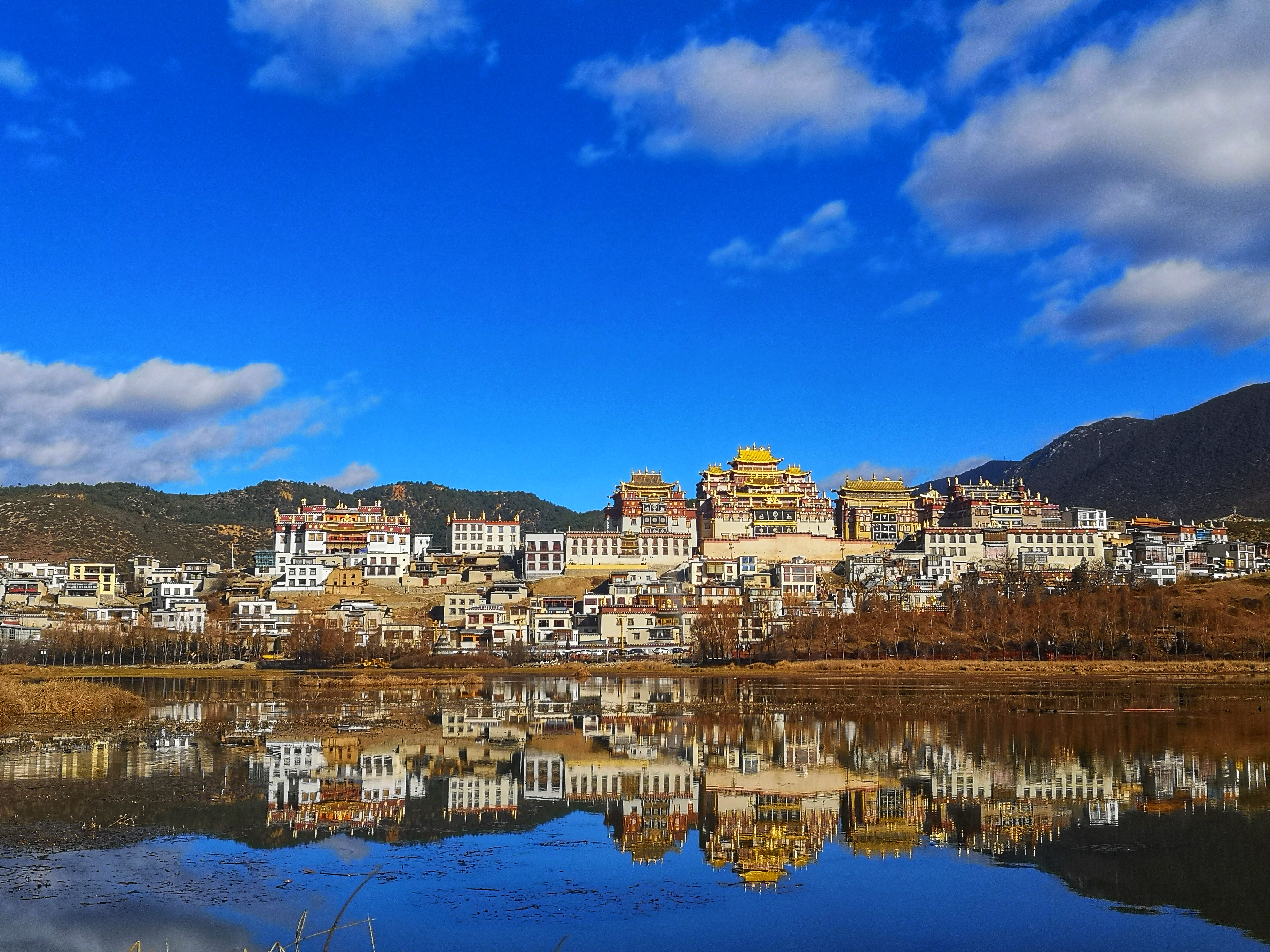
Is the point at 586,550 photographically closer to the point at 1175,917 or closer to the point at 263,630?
the point at 263,630

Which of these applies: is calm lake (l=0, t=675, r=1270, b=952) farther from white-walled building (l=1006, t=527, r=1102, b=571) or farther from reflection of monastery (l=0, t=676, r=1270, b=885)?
white-walled building (l=1006, t=527, r=1102, b=571)

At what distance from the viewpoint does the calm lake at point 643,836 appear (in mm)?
13125

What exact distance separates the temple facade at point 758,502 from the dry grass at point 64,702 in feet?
204

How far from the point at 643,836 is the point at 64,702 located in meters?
24.4

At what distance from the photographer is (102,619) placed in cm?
8306

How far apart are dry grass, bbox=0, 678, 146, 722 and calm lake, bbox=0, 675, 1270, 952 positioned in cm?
436

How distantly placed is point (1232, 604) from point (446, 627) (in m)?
48.9

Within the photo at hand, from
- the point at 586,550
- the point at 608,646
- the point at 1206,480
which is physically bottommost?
the point at 608,646

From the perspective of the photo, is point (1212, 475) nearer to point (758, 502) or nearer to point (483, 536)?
point (758, 502)

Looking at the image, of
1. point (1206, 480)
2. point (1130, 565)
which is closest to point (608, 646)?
point (1130, 565)

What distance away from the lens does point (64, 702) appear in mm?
35438

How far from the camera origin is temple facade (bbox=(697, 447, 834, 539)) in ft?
316

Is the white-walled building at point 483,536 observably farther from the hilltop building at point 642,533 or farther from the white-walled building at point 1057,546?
the white-walled building at point 1057,546

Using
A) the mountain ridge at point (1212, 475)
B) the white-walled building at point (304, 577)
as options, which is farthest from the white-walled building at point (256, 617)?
the mountain ridge at point (1212, 475)
